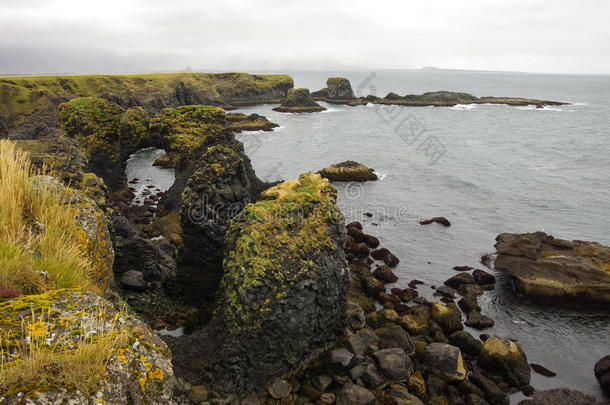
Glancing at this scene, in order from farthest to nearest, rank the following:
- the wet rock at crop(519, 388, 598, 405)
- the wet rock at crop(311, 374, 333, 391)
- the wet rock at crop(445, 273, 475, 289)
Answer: the wet rock at crop(445, 273, 475, 289) < the wet rock at crop(519, 388, 598, 405) < the wet rock at crop(311, 374, 333, 391)

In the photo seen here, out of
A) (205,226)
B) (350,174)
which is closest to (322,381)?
(205,226)

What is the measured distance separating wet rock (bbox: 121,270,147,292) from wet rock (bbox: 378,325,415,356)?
12.1 m

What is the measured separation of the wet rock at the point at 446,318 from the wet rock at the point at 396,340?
314cm

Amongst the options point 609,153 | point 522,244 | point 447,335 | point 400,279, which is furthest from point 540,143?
point 447,335

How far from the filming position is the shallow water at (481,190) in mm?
19500

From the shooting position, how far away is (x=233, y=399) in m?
12.2

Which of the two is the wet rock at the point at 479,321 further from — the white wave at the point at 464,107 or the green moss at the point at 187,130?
the white wave at the point at 464,107

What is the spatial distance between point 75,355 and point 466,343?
1713 cm

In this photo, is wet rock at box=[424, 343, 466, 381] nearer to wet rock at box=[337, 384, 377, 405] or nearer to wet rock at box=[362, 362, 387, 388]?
wet rock at box=[362, 362, 387, 388]

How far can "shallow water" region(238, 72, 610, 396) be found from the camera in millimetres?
19500

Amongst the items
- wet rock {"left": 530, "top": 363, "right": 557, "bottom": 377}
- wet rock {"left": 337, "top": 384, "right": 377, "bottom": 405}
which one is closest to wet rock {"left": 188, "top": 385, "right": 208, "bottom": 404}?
wet rock {"left": 337, "top": 384, "right": 377, "bottom": 405}

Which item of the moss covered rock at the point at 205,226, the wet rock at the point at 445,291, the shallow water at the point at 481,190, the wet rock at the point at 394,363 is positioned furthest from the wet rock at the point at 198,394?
the wet rock at the point at 445,291

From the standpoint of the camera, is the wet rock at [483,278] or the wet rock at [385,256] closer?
the wet rock at [483,278]

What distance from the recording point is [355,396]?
12.6m
